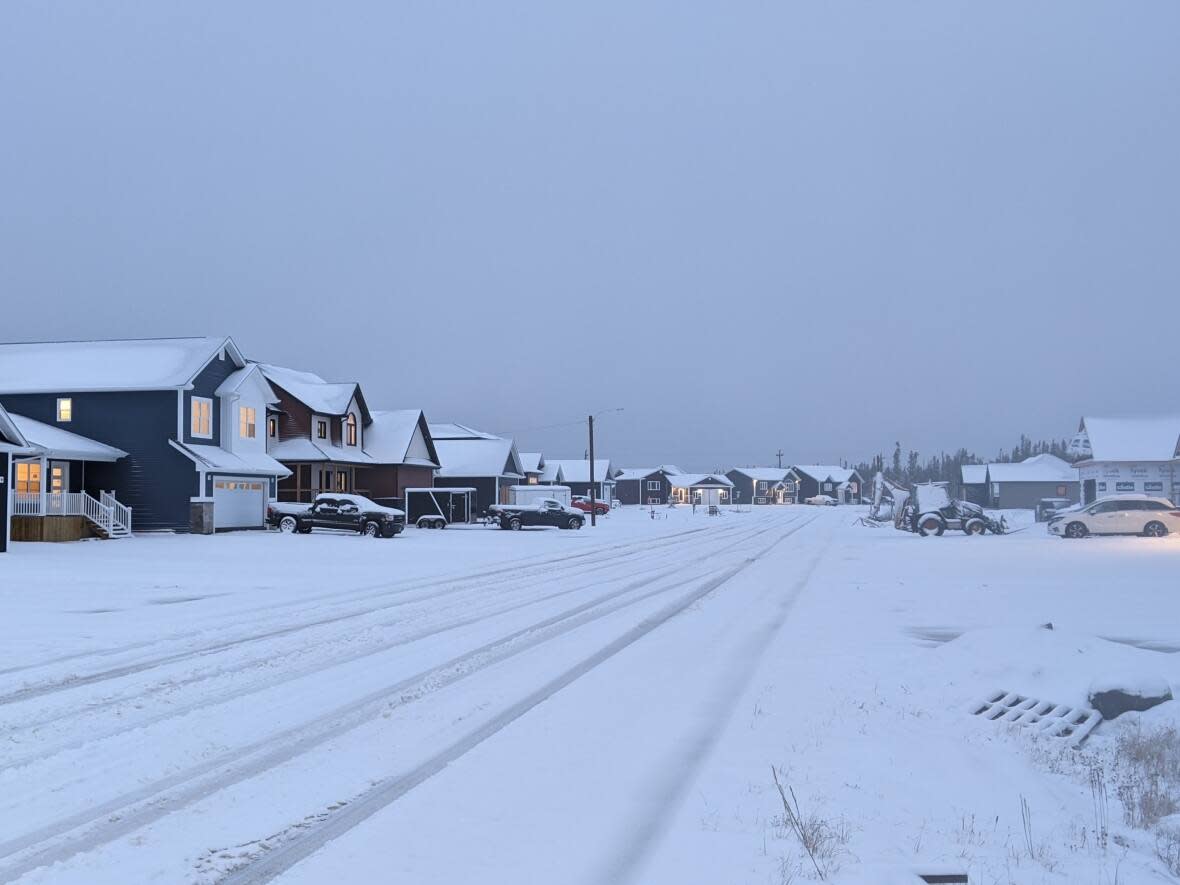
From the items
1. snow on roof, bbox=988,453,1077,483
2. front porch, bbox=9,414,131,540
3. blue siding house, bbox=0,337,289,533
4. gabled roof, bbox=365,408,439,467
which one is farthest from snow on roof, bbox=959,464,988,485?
front porch, bbox=9,414,131,540

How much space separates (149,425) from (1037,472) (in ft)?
234

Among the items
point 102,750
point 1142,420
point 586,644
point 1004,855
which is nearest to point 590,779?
point 1004,855

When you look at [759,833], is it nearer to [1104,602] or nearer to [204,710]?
[204,710]

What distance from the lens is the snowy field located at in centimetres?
546

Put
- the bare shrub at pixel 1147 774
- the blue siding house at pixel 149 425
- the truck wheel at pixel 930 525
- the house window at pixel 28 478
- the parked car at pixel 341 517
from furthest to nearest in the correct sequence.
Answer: the truck wheel at pixel 930 525 < the parked car at pixel 341 517 < the blue siding house at pixel 149 425 < the house window at pixel 28 478 < the bare shrub at pixel 1147 774

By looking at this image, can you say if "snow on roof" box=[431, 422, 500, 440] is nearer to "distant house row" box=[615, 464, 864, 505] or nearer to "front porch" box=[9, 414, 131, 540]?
"front porch" box=[9, 414, 131, 540]

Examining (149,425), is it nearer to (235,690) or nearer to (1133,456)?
(235,690)

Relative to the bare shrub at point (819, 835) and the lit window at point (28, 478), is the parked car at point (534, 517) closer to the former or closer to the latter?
the lit window at point (28, 478)

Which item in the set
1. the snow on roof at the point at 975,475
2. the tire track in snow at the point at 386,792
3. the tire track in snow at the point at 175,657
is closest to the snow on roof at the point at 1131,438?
the snow on roof at the point at 975,475

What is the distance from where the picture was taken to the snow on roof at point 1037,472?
81500mm

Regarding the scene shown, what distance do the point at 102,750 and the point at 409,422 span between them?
47.5 m

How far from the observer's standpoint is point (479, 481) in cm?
5934

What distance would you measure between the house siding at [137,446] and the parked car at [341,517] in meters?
4.99

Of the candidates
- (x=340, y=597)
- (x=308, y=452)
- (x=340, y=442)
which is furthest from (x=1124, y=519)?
(x=340, y=442)
